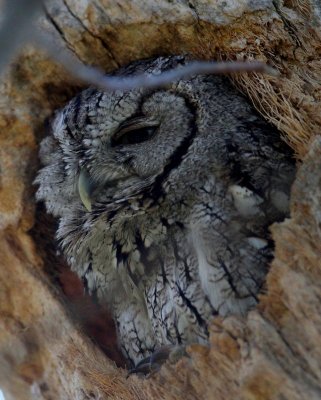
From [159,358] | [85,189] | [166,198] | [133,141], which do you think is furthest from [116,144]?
[159,358]

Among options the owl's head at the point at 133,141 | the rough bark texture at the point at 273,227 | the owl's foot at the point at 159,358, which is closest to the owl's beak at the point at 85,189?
the owl's head at the point at 133,141

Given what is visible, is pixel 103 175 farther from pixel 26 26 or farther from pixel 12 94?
pixel 26 26

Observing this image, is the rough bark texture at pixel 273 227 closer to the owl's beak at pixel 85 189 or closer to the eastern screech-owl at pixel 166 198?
the eastern screech-owl at pixel 166 198

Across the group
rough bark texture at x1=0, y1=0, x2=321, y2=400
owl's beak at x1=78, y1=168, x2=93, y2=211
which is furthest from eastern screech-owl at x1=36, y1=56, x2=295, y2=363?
rough bark texture at x1=0, y1=0, x2=321, y2=400

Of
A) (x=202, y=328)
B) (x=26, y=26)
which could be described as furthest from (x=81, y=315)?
(x=26, y=26)

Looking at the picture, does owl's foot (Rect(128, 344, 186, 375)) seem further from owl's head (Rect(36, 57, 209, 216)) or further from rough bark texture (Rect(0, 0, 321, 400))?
owl's head (Rect(36, 57, 209, 216))

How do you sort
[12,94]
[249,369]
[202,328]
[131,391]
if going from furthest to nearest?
1. [12,94]
2. [131,391]
3. [202,328]
4. [249,369]
